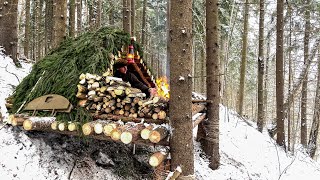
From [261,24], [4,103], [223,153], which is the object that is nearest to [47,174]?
[4,103]

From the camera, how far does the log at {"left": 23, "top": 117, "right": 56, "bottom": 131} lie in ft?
16.1

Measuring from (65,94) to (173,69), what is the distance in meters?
2.17

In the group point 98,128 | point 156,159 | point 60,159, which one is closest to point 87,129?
point 98,128

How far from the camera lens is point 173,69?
170 inches

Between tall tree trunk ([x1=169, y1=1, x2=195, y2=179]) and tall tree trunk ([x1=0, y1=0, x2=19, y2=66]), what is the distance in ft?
20.2

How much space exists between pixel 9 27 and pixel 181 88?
21.7 ft

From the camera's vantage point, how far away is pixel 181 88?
4.27 meters

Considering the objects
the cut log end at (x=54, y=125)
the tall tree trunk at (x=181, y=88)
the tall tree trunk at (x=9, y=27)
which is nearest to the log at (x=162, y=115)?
the tall tree trunk at (x=181, y=88)

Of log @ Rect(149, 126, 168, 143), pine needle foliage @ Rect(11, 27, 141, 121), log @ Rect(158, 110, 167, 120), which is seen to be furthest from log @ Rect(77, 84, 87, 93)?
log @ Rect(149, 126, 168, 143)

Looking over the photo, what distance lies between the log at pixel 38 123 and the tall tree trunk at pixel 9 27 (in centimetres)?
441

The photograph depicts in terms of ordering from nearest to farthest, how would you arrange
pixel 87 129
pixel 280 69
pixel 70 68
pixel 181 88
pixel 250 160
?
1. pixel 181 88
2. pixel 87 129
3. pixel 70 68
4. pixel 250 160
5. pixel 280 69

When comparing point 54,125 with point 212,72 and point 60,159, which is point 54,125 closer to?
point 60,159

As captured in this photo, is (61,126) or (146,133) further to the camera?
(61,126)

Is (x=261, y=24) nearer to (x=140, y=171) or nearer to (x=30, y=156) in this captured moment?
(x=140, y=171)
